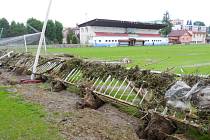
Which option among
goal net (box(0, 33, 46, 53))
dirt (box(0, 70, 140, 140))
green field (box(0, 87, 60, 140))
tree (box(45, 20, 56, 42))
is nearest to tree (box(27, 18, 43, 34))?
tree (box(45, 20, 56, 42))

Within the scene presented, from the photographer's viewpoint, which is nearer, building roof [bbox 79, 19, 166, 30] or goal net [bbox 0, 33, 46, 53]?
goal net [bbox 0, 33, 46, 53]

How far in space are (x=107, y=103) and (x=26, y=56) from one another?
12.9 meters

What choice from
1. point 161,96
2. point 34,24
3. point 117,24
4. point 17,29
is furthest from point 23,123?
point 117,24

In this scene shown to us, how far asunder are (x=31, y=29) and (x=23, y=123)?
80601 mm

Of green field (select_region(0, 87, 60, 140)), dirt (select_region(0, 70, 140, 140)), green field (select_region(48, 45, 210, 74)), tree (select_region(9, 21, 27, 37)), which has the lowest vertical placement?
green field (select_region(48, 45, 210, 74))

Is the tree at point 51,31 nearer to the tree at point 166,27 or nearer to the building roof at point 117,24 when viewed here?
the building roof at point 117,24

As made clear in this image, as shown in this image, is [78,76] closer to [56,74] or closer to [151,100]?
[56,74]

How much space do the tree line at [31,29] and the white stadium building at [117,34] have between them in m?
8.95

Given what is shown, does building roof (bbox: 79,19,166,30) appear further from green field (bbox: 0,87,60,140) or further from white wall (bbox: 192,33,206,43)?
green field (bbox: 0,87,60,140)

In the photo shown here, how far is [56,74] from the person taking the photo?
15.2m

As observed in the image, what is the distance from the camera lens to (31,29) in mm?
86312

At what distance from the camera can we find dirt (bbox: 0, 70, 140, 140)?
767cm

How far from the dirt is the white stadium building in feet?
246

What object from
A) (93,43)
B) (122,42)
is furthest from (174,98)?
(122,42)
